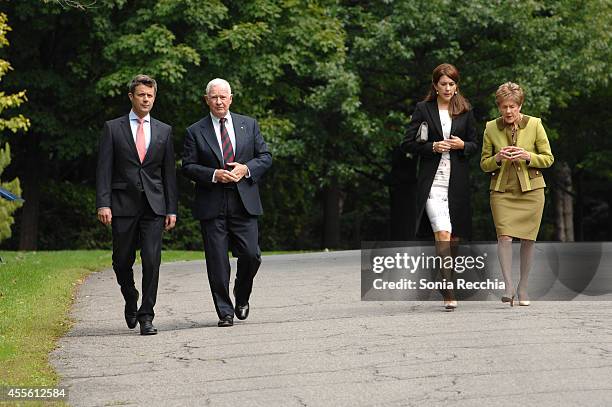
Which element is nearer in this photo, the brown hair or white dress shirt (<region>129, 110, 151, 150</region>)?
white dress shirt (<region>129, 110, 151, 150</region>)

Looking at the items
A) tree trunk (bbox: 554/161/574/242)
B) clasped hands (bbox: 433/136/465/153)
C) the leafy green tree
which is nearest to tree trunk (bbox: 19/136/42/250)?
the leafy green tree

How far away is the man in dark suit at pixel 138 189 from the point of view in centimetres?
1071

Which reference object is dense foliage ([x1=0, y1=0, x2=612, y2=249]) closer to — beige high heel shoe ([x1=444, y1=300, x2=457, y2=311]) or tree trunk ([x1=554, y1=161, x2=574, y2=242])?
tree trunk ([x1=554, y1=161, x2=574, y2=242])

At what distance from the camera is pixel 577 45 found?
33188 mm

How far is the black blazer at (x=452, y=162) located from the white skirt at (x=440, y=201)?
36 millimetres

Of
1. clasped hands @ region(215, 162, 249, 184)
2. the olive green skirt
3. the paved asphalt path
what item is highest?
clasped hands @ region(215, 162, 249, 184)

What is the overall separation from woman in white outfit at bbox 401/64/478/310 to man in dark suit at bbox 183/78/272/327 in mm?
1480

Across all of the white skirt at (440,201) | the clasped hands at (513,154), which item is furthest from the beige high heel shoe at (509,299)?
the clasped hands at (513,154)

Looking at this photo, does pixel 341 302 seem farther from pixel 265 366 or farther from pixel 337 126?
pixel 337 126

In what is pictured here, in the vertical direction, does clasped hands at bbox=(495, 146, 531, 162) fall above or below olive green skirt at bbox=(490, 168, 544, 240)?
above

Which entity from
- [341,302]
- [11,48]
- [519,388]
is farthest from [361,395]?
[11,48]

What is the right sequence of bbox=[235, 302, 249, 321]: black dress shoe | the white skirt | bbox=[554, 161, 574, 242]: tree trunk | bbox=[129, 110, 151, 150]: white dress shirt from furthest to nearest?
bbox=[554, 161, 574, 242]: tree trunk < the white skirt < bbox=[235, 302, 249, 321]: black dress shoe < bbox=[129, 110, 151, 150]: white dress shirt

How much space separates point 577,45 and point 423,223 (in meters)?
22.5

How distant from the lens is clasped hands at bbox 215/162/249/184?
1095cm
